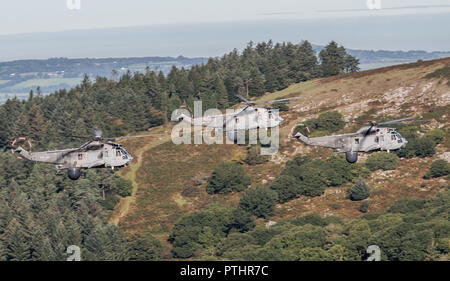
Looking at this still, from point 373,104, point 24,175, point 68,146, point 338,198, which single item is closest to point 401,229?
point 338,198

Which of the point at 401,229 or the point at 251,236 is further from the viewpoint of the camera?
the point at 251,236

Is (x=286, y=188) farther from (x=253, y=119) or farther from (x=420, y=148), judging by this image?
(x=253, y=119)

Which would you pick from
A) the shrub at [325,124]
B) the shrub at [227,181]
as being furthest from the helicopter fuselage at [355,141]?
the shrub at [325,124]

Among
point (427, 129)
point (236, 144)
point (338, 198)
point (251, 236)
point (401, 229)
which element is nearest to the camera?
point (401, 229)

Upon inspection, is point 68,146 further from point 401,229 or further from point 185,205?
point 401,229

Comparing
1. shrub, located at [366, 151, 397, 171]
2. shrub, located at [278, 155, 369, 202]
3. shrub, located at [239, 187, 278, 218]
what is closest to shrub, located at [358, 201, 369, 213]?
shrub, located at [278, 155, 369, 202]

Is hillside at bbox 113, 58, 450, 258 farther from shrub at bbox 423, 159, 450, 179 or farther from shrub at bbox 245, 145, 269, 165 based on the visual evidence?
shrub at bbox 423, 159, 450, 179

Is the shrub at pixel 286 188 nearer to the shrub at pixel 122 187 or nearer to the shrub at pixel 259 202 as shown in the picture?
the shrub at pixel 259 202

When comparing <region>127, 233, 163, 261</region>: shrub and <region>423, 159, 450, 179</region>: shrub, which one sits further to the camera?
<region>423, 159, 450, 179</region>: shrub
